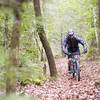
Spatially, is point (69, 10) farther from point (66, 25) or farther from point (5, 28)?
point (5, 28)

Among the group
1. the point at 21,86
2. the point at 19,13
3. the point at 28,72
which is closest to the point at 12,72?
the point at 28,72

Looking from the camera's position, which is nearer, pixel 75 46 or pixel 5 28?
pixel 5 28

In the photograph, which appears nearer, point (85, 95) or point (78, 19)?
point (85, 95)

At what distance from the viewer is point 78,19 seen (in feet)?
68.0

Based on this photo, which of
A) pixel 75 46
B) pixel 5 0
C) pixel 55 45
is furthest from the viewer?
pixel 55 45

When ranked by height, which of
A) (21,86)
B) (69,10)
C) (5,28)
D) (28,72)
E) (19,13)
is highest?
(69,10)

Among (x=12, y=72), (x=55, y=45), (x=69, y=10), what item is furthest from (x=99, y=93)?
(x=55, y=45)

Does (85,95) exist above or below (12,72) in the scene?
below

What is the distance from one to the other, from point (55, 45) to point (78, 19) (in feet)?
33.8

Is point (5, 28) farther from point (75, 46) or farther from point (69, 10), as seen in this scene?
point (69, 10)

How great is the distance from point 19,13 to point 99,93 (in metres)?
3.80

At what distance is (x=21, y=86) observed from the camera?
616 cm

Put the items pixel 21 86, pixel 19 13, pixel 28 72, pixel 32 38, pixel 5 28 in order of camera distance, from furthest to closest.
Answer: pixel 32 38 < pixel 21 86 < pixel 5 28 < pixel 28 72 < pixel 19 13

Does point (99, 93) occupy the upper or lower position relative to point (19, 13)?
lower
